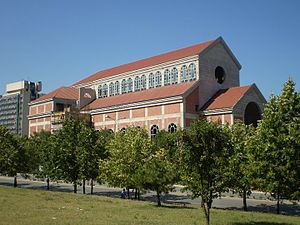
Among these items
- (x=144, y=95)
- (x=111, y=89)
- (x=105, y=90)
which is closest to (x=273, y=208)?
(x=144, y=95)

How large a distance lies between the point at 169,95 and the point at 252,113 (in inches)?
506

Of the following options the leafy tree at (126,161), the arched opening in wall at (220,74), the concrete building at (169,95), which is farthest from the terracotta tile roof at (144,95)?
the leafy tree at (126,161)

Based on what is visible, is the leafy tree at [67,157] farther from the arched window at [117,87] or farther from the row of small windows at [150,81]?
the arched window at [117,87]

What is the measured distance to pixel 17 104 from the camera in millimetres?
159875

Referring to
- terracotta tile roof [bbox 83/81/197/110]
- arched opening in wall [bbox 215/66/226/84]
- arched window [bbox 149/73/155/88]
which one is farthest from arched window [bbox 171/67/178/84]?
arched opening in wall [bbox 215/66/226/84]

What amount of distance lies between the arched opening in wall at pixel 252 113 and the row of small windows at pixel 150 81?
920 centimetres

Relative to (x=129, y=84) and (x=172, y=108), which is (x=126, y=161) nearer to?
(x=172, y=108)

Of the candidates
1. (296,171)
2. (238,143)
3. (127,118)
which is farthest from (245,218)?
(127,118)

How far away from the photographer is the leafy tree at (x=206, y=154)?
1460 centimetres

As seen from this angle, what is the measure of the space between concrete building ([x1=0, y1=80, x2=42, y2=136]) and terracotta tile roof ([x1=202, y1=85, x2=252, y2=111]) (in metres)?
116

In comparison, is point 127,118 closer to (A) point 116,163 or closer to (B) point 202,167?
(A) point 116,163

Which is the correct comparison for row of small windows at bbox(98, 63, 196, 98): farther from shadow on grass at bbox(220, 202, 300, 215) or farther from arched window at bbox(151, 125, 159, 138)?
shadow on grass at bbox(220, 202, 300, 215)

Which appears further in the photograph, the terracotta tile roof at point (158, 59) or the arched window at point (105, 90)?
the arched window at point (105, 90)

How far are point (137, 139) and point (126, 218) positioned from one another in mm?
13769
